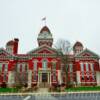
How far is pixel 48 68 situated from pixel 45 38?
44.9 feet

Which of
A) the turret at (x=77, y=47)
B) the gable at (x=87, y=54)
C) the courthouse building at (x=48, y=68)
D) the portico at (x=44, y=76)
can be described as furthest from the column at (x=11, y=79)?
the turret at (x=77, y=47)

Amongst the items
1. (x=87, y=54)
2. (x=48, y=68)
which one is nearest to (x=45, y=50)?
(x=48, y=68)

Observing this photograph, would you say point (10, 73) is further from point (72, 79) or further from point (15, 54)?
point (72, 79)

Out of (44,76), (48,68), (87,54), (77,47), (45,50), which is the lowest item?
(44,76)

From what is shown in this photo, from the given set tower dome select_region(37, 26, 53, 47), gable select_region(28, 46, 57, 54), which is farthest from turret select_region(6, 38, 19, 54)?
gable select_region(28, 46, 57, 54)

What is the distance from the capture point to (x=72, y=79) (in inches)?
1827

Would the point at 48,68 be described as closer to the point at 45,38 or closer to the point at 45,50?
the point at 45,50

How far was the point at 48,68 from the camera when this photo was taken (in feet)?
147

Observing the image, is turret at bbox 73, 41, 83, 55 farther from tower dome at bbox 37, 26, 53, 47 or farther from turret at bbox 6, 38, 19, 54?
turret at bbox 6, 38, 19, 54

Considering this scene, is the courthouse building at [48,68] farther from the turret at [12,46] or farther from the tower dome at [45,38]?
the tower dome at [45,38]

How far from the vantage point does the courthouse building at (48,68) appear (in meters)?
44.4

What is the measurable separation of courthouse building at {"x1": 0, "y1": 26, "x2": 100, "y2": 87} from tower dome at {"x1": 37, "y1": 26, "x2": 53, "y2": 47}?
8484 mm

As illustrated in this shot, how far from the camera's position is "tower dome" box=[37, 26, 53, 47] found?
5509 centimetres

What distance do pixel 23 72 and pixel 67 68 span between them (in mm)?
11297
